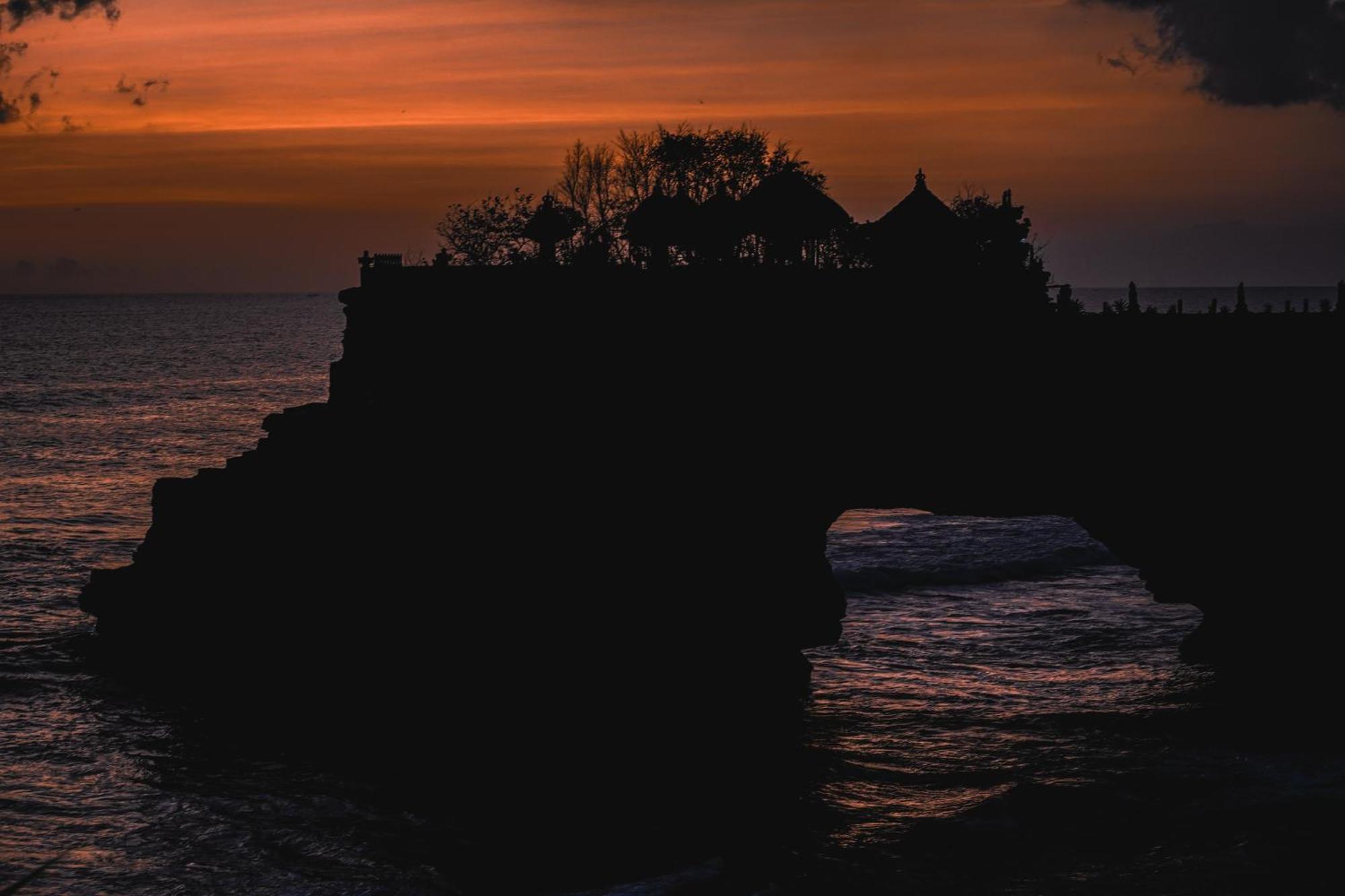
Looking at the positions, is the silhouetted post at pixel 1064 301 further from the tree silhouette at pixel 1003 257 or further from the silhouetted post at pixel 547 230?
the silhouetted post at pixel 547 230

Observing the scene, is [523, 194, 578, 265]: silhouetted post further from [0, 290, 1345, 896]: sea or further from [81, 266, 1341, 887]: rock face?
[0, 290, 1345, 896]: sea

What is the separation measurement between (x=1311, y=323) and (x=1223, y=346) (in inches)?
82.1

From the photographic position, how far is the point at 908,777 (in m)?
28.4

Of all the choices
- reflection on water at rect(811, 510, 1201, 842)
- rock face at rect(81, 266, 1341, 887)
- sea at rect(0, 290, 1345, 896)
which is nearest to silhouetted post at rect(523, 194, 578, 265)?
rock face at rect(81, 266, 1341, 887)

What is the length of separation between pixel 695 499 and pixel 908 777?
10.5 meters

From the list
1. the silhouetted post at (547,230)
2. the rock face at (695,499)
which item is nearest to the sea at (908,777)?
the rock face at (695,499)

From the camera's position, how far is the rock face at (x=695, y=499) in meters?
34.0

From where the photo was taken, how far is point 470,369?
39.9 meters

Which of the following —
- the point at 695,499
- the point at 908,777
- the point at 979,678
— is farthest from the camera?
the point at 695,499

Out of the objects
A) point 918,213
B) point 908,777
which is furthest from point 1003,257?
point 908,777

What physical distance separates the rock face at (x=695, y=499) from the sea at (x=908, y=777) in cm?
204

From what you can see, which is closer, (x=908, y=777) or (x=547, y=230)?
(x=908, y=777)

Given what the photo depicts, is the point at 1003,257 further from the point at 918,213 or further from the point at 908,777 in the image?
the point at 908,777

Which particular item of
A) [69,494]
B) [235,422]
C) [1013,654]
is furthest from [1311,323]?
[235,422]
